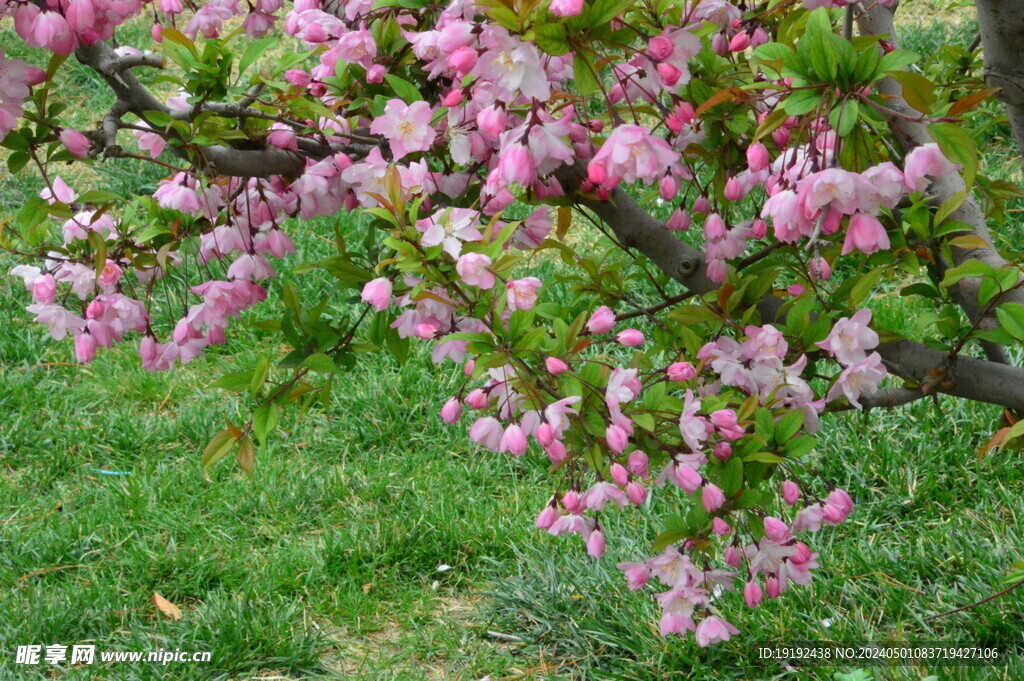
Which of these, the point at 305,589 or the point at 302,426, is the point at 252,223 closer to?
the point at 305,589

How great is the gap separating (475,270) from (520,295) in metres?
0.10

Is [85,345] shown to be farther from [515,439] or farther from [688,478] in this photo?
[688,478]

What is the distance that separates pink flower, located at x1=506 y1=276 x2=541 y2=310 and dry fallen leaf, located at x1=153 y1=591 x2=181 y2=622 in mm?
1736

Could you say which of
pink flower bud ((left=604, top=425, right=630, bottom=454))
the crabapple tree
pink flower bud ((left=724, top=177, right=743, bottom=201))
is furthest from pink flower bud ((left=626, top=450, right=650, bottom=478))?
pink flower bud ((left=724, top=177, right=743, bottom=201))

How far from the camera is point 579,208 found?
64.0 inches

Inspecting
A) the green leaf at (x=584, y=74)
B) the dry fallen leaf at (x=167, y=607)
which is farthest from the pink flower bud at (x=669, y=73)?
the dry fallen leaf at (x=167, y=607)

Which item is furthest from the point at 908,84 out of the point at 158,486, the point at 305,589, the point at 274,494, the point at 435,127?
the point at 158,486

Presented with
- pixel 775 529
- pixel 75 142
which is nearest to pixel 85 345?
pixel 75 142

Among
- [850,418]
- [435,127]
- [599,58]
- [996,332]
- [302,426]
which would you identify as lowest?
[302,426]

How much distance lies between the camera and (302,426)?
3500 millimetres

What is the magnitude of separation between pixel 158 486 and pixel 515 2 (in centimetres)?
246

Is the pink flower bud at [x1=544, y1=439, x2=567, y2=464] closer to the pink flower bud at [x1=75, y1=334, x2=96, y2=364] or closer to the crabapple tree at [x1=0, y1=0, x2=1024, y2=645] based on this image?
the crabapple tree at [x1=0, y1=0, x2=1024, y2=645]

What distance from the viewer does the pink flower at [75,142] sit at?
1308 millimetres

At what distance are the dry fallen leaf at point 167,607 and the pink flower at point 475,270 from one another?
1.77 metres
